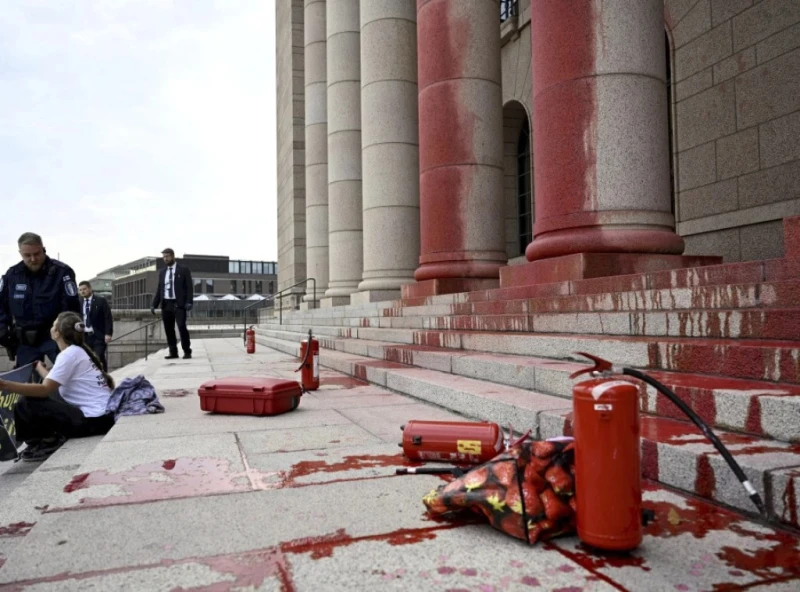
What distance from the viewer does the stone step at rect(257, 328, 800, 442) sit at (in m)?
3.02

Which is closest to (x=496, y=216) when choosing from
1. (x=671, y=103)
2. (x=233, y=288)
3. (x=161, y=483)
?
(x=671, y=103)

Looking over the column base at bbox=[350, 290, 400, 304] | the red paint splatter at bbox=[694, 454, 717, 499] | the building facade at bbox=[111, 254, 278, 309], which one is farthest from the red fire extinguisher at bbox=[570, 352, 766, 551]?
the building facade at bbox=[111, 254, 278, 309]

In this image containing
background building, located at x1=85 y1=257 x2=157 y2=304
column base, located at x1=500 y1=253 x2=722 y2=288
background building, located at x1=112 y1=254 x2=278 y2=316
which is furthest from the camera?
background building, located at x1=85 y1=257 x2=157 y2=304

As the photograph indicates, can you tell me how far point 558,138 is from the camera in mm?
6836

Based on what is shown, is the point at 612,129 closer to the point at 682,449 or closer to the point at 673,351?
the point at 673,351

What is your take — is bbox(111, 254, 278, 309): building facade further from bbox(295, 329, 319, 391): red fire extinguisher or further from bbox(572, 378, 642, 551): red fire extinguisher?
bbox(572, 378, 642, 551): red fire extinguisher

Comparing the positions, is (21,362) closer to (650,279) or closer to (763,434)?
(650,279)

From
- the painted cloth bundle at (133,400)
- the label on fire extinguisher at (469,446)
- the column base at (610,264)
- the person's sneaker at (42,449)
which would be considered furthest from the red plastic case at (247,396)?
the column base at (610,264)

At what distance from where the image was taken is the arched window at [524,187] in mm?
15648

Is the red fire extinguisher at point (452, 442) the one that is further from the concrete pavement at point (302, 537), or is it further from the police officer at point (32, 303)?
the police officer at point (32, 303)

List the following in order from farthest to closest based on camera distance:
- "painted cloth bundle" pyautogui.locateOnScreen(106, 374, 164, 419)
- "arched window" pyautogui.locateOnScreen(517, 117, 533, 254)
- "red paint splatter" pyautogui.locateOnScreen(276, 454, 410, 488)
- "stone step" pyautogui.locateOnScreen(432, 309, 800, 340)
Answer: "arched window" pyautogui.locateOnScreen(517, 117, 533, 254), "painted cloth bundle" pyautogui.locateOnScreen(106, 374, 164, 419), "stone step" pyautogui.locateOnScreen(432, 309, 800, 340), "red paint splatter" pyautogui.locateOnScreen(276, 454, 410, 488)

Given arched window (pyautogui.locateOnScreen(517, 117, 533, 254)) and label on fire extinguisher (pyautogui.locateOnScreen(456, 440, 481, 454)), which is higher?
arched window (pyautogui.locateOnScreen(517, 117, 533, 254))

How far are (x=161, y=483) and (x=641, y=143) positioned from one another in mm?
5487

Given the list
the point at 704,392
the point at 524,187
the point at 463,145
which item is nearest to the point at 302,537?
the point at 704,392
